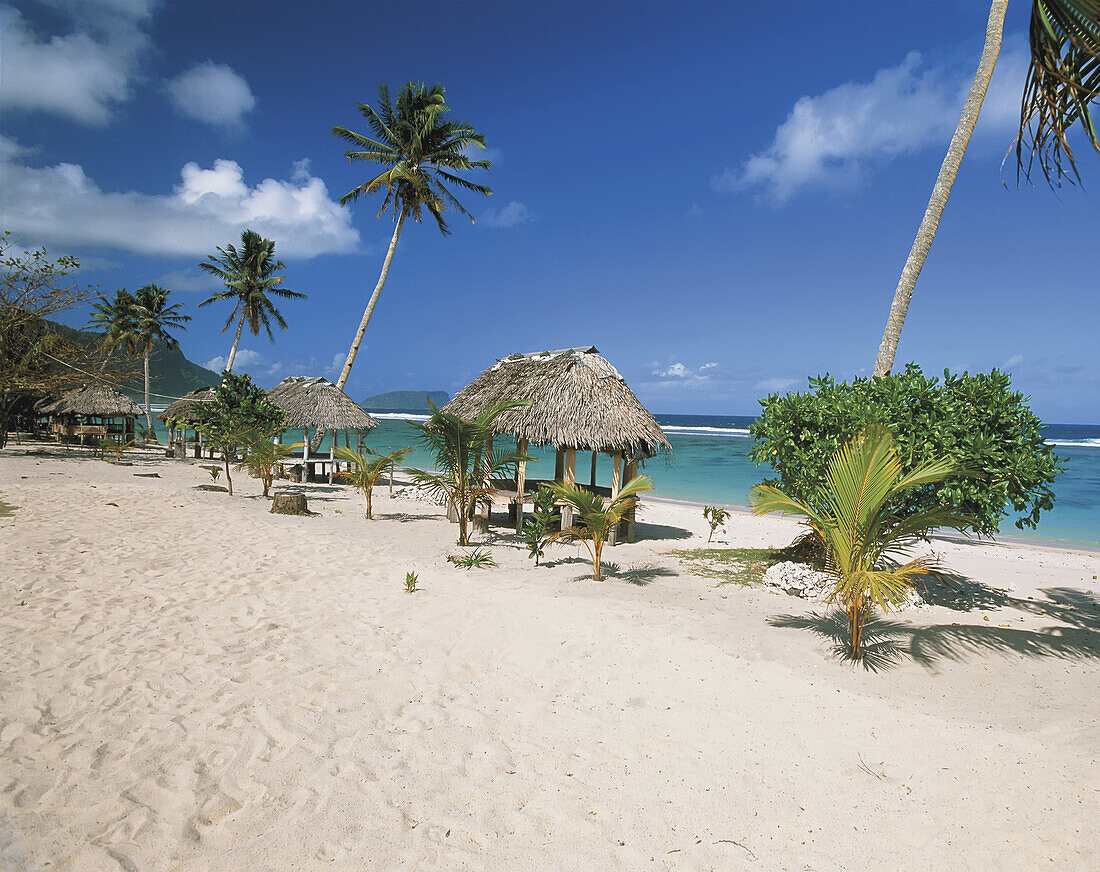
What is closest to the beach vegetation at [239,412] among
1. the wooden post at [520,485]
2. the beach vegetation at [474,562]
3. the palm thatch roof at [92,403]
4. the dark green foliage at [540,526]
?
the wooden post at [520,485]

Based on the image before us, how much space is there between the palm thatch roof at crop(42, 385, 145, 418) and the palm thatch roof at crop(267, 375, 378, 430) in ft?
39.2

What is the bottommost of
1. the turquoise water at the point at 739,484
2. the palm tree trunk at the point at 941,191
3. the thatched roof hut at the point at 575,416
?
the turquoise water at the point at 739,484

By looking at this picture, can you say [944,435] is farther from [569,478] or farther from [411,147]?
[411,147]

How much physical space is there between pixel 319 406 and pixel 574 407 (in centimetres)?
1179

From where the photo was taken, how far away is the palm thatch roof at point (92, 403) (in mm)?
25031

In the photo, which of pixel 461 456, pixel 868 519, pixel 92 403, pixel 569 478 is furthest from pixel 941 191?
pixel 92 403

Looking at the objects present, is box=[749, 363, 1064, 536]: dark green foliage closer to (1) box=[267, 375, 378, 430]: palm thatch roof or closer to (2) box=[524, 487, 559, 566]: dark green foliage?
(2) box=[524, 487, 559, 566]: dark green foliage

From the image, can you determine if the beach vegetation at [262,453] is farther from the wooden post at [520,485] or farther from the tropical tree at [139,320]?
the tropical tree at [139,320]

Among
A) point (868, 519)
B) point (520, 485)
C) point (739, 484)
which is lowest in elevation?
point (739, 484)

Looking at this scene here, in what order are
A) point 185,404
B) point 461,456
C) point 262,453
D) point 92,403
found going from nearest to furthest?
1. point 461,456
2. point 262,453
3. point 185,404
4. point 92,403

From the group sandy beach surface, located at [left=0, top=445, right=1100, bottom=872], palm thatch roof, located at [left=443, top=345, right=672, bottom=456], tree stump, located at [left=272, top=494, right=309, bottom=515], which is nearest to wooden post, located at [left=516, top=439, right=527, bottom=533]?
palm thatch roof, located at [left=443, top=345, right=672, bottom=456]

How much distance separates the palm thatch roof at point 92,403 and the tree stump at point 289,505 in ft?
67.0

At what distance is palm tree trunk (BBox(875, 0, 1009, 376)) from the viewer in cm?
739

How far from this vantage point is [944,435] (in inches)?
255
